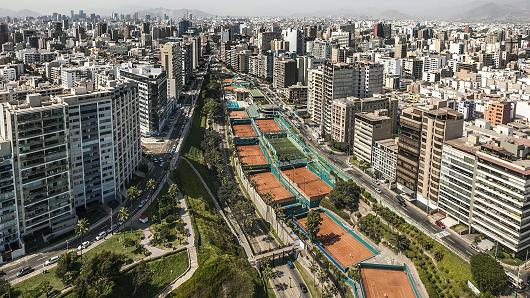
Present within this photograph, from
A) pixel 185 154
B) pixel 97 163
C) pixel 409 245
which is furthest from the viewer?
pixel 185 154

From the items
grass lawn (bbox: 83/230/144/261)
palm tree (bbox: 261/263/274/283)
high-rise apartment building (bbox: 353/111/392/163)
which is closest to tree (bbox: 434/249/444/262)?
palm tree (bbox: 261/263/274/283)

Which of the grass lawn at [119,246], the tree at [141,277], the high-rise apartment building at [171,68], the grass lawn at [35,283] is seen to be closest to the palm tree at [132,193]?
the grass lawn at [119,246]

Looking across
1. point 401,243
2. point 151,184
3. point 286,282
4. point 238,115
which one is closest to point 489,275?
point 401,243

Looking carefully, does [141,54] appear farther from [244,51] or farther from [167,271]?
[167,271]

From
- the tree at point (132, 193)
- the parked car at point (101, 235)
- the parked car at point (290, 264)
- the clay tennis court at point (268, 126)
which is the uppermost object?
the clay tennis court at point (268, 126)

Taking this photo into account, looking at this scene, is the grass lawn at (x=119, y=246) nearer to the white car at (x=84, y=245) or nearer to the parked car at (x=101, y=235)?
the parked car at (x=101, y=235)

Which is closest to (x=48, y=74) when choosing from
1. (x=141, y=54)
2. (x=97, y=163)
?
(x=141, y=54)

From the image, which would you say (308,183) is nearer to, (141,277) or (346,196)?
(346,196)

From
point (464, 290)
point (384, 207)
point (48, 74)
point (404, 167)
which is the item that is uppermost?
point (48, 74)

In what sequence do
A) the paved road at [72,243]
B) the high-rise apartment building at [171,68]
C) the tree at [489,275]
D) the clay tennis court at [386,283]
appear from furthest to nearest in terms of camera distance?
the high-rise apartment building at [171,68], the clay tennis court at [386,283], the paved road at [72,243], the tree at [489,275]
